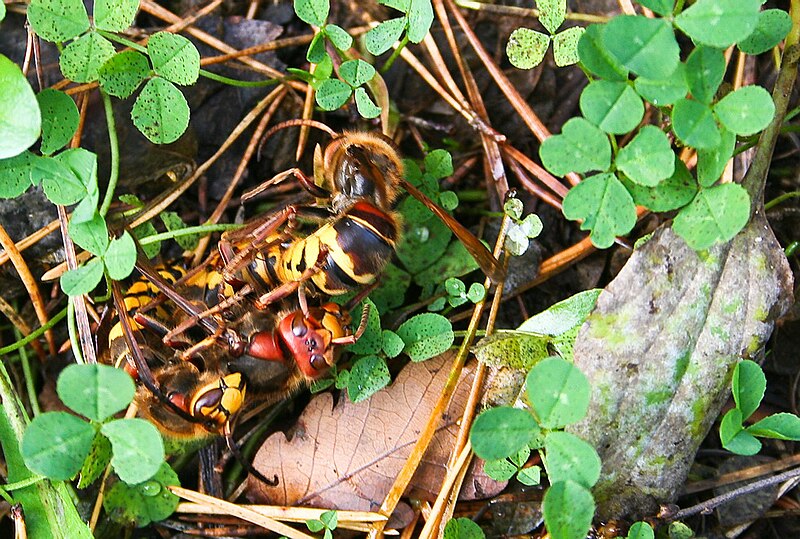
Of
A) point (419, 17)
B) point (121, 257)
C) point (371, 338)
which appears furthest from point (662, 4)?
point (121, 257)

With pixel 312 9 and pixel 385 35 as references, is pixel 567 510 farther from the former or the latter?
pixel 312 9

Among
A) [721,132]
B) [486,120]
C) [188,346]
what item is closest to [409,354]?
[188,346]

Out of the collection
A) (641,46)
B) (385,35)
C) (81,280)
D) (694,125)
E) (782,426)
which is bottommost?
(782,426)

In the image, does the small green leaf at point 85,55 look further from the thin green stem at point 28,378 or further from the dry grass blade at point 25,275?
the thin green stem at point 28,378

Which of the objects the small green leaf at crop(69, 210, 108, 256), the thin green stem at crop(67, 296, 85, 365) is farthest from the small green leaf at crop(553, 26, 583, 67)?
the thin green stem at crop(67, 296, 85, 365)

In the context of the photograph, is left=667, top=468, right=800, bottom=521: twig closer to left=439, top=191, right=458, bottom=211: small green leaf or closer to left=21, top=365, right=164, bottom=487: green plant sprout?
left=439, top=191, right=458, bottom=211: small green leaf

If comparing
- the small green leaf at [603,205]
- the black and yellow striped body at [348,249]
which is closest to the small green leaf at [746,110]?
the small green leaf at [603,205]
